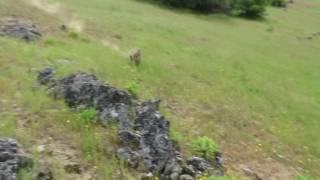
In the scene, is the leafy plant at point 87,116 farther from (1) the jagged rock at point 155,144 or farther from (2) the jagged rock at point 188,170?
(2) the jagged rock at point 188,170

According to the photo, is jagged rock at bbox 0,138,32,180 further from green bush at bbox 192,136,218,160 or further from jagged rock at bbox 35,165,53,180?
green bush at bbox 192,136,218,160

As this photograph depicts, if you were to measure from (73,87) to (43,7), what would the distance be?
10.9 metres

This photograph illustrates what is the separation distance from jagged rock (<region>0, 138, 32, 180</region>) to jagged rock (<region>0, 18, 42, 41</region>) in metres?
7.52

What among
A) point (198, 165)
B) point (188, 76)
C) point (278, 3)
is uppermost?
point (198, 165)

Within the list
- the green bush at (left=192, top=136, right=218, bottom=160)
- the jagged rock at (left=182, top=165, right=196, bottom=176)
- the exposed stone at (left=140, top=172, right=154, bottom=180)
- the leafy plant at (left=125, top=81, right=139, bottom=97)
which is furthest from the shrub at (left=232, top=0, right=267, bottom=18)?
the exposed stone at (left=140, top=172, right=154, bottom=180)

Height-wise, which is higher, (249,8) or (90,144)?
(90,144)

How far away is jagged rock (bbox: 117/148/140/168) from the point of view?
32.3 ft

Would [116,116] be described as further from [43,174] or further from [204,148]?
[43,174]

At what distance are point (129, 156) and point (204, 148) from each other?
2410 mm

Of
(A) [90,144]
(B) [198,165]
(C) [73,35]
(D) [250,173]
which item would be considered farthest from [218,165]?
(C) [73,35]

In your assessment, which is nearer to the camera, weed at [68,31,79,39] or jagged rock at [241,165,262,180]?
jagged rock at [241,165,262,180]

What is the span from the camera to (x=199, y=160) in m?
10.9

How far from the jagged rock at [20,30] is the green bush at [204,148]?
661 centimetres

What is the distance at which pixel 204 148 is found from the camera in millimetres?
11875
